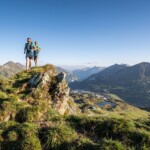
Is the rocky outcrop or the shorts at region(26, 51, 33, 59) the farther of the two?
the shorts at region(26, 51, 33, 59)

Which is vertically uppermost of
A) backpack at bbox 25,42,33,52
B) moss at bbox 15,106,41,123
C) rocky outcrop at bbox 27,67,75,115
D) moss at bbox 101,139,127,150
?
backpack at bbox 25,42,33,52

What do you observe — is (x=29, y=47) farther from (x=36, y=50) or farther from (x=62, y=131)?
(x=62, y=131)

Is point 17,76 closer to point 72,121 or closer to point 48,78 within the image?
point 48,78

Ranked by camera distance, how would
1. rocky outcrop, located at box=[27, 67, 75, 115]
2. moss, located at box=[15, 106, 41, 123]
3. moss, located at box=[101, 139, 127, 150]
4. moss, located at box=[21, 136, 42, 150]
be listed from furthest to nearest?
rocky outcrop, located at box=[27, 67, 75, 115]
moss, located at box=[15, 106, 41, 123]
moss, located at box=[21, 136, 42, 150]
moss, located at box=[101, 139, 127, 150]

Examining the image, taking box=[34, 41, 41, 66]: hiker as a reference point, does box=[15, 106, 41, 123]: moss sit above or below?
below

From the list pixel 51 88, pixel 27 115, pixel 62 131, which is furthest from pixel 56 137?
pixel 51 88

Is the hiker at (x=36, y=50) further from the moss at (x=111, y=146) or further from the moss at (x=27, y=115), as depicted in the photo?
the moss at (x=111, y=146)

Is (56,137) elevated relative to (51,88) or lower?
lower

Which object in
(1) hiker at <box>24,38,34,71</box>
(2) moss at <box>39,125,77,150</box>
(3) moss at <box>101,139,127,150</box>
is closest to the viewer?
(3) moss at <box>101,139,127,150</box>

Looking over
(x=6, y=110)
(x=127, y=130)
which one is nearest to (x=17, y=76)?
(x=6, y=110)

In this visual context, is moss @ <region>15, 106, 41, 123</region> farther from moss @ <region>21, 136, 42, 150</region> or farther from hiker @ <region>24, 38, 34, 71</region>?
hiker @ <region>24, 38, 34, 71</region>

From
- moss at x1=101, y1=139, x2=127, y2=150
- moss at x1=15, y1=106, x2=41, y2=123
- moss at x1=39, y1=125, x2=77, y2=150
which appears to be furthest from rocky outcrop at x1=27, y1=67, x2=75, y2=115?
moss at x1=101, y1=139, x2=127, y2=150

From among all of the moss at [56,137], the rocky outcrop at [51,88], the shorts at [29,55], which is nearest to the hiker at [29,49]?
the shorts at [29,55]

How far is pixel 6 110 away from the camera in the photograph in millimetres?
15391
